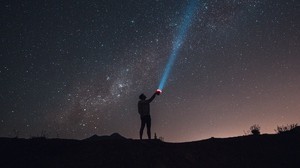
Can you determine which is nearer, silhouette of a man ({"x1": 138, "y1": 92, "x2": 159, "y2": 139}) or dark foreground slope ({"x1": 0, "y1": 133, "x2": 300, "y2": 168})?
dark foreground slope ({"x1": 0, "y1": 133, "x2": 300, "y2": 168})

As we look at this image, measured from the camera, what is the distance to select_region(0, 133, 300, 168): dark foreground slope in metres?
10.2

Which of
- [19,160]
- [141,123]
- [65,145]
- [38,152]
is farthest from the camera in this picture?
[141,123]

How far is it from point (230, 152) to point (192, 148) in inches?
60.0

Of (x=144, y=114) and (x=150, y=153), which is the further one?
(x=144, y=114)

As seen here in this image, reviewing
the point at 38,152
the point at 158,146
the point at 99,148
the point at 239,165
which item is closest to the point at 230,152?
the point at 239,165

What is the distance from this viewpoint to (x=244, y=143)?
12328 mm

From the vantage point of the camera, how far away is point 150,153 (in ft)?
35.4

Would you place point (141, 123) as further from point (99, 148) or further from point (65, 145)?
point (65, 145)

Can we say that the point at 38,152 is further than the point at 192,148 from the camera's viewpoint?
No

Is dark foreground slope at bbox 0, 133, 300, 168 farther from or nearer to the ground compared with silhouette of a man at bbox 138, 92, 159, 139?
nearer to the ground

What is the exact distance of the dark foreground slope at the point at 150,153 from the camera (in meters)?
10.2

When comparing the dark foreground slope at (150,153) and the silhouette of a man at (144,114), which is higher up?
the silhouette of a man at (144,114)

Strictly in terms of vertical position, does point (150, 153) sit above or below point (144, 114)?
below

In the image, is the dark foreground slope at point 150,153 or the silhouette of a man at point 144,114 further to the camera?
the silhouette of a man at point 144,114
